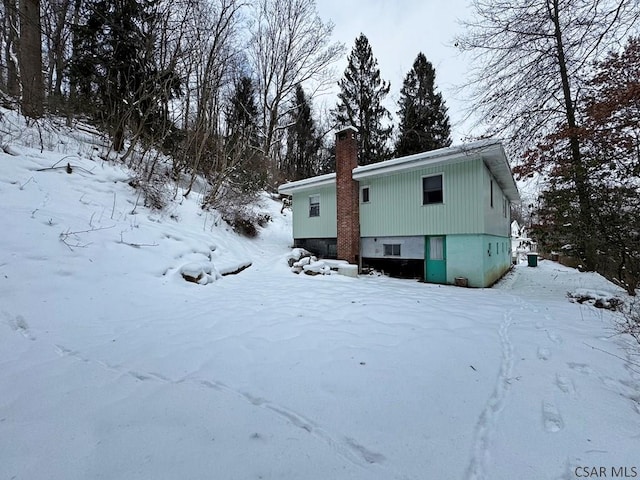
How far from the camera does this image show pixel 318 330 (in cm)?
363

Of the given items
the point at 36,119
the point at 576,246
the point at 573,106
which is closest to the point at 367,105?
the point at 573,106

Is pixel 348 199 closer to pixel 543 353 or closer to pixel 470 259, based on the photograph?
pixel 470 259

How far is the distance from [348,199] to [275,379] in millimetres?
8751

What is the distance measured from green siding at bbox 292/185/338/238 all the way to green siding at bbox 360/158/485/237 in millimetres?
1438

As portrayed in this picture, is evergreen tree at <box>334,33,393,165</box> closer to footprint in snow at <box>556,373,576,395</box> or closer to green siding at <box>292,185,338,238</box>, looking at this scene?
green siding at <box>292,185,338,238</box>

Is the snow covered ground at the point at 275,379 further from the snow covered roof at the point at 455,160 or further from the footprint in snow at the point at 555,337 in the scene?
the snow covered roof at the point at 455,160

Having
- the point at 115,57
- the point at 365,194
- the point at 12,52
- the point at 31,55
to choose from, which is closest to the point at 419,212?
the point at 365,194

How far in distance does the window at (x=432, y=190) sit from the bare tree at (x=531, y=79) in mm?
2141

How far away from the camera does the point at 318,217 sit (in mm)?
12055

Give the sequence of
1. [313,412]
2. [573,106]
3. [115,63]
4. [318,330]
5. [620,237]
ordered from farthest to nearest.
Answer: [115,63] < [573,106] < [620,237] < [318,330] < [313,412]

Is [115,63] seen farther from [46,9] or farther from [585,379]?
[585,379]

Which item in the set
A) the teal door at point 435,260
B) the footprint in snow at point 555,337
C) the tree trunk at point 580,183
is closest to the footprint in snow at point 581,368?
the footprint in snow at point 555,337

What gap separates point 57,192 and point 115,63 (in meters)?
7.17

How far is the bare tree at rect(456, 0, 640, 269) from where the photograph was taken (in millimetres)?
6895
